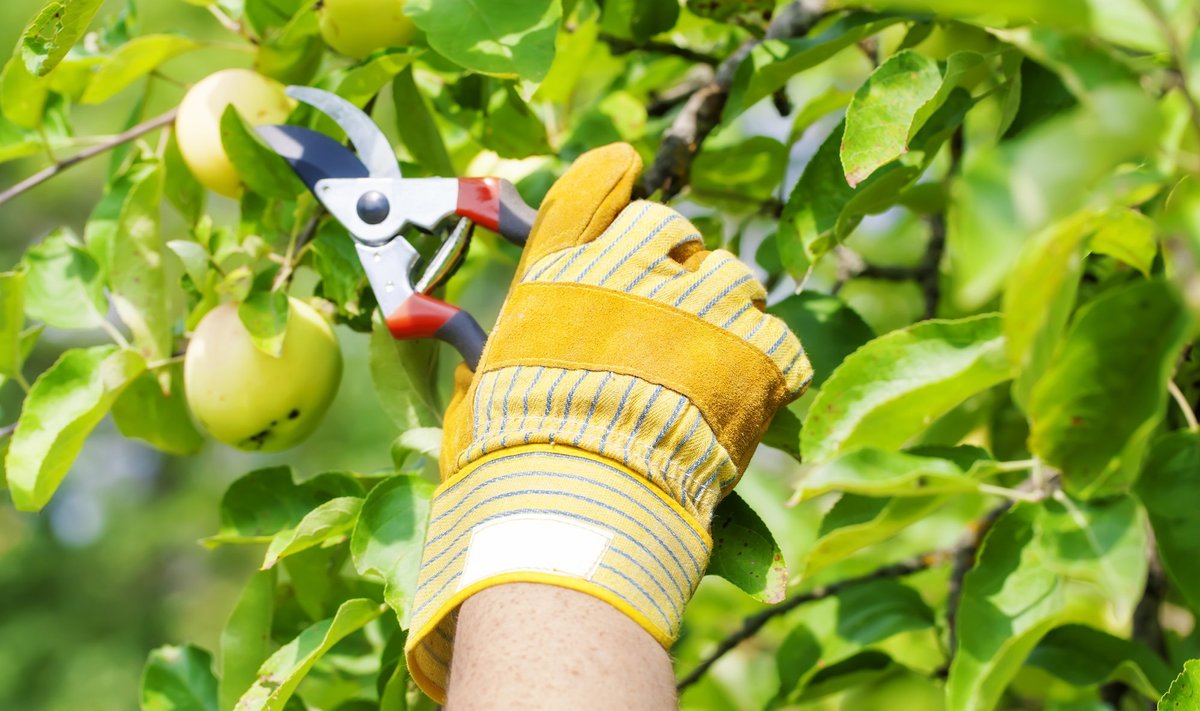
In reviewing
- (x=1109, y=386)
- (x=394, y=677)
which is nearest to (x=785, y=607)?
(x=394, y=677)

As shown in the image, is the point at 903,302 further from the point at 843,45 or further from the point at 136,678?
the point at 136,678

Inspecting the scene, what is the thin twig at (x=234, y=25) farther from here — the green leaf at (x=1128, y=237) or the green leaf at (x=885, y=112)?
the green leaf at (x=1128, y=237)

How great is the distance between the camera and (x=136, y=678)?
5602mm

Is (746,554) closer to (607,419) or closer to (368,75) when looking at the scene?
(607,419)

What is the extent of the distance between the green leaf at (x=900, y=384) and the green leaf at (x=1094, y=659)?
0.40 metres

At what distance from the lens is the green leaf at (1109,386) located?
476 millimetres

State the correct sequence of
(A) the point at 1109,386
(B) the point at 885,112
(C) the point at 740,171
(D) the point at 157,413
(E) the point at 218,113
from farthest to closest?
(C) the point at 740,171
(D) the point at 157,413
(E) the point at 218,113
(B) the point at 885,112
(A) the point at 1109,386

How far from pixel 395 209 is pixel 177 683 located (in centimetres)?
46

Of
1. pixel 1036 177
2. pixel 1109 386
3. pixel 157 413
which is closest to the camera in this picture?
pixel 1036 177

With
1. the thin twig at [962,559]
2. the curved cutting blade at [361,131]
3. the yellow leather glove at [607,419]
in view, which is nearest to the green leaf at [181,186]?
the curved cutting blade at [361,131]

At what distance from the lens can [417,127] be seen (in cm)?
98

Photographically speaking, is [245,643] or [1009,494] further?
[245,643]

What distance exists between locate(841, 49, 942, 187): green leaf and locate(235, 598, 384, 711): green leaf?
0.42 m

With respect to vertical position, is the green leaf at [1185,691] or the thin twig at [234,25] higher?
the thin twig at [234,25]
